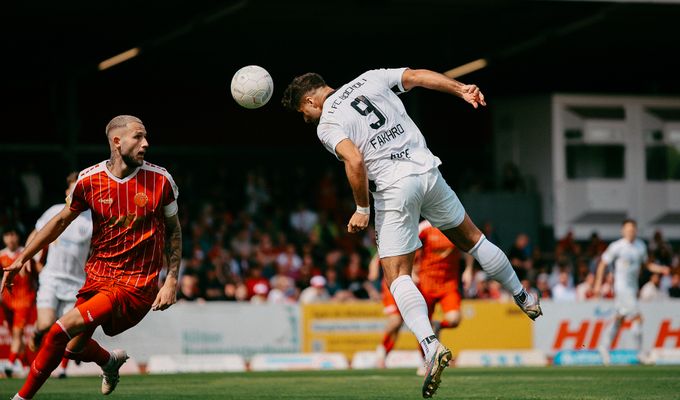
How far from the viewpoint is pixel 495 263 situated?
978 centimetres

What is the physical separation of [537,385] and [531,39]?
17.4 metres

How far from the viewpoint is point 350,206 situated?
30.0 m

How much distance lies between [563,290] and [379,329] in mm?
4912

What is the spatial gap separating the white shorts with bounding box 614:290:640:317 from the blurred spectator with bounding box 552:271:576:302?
268 cm

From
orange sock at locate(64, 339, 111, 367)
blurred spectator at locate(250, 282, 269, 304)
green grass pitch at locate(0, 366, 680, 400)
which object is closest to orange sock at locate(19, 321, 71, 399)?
orange sock at locate(64, 339, 111, 367)

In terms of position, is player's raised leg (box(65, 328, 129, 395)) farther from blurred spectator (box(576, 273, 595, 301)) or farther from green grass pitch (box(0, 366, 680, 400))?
blurred spectator (box(576, 273, 595, 301))

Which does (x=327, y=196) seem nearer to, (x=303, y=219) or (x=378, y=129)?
(x=303, y=219)

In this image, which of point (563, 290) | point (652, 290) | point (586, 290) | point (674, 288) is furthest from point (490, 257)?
point (674, 288)

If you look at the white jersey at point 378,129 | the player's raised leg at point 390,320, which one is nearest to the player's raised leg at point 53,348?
the white jersey at point 378,129

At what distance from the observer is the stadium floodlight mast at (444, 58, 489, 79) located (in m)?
29.7

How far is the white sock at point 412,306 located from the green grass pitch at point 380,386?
1.47 meters

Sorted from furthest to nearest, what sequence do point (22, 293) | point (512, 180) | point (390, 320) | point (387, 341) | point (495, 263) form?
1. point (512, 180)
2. point (22, 293)
3. point (387, 341)
4. point (390, 320)
5. point (495, 263)

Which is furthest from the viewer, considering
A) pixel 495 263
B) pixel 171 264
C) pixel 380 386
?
pixel 380 386

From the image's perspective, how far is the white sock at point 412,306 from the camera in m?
9.20
